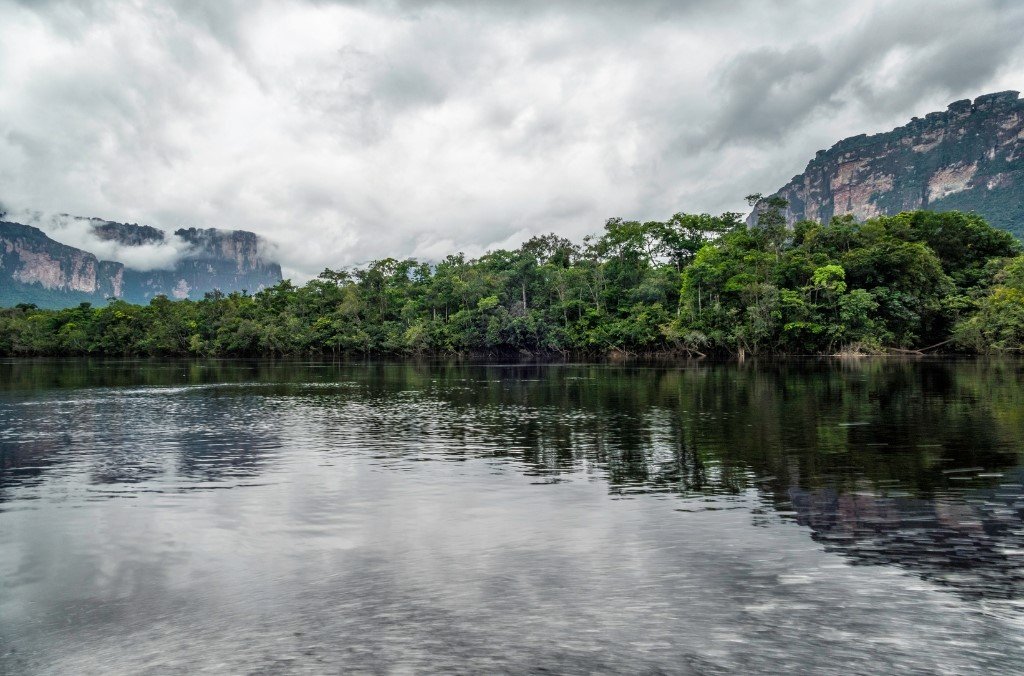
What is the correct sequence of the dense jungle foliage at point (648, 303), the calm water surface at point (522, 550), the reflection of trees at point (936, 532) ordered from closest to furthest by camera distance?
the calm water surface at point (522, 550), the reflection of trees at point (936, 532), the dense jungle foliage at point (648, 303)

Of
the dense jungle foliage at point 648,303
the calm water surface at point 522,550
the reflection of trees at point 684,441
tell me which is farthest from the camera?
the dense jungle foliage at point 648,303

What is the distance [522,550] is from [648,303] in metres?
85.7

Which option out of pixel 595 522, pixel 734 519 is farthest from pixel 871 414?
pixel 595 522

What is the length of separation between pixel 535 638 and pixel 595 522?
4409 millimetres

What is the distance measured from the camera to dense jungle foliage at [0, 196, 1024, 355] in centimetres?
7481

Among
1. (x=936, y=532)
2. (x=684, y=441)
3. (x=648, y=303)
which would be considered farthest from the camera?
(x=648, y=303)

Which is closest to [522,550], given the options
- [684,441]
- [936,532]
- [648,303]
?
[936,532]

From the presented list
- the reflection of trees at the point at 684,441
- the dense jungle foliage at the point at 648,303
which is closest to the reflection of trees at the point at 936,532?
the reflection of trees at the point at 684,441

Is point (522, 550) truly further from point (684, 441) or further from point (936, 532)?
point (684, 441)

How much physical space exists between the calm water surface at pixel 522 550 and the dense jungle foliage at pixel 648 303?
2317 inches

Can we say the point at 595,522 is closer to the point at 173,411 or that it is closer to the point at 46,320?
the point at 173,411

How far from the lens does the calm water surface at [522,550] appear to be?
255 inches

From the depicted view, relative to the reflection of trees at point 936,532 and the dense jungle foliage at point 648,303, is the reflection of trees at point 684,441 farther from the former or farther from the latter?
the dense jungle foliage at point 648,303

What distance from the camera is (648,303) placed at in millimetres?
92438
